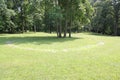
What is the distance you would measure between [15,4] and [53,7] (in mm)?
21053

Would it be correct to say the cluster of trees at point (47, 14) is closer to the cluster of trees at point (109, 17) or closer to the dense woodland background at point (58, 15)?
the dense woodland background at point (58, 15)

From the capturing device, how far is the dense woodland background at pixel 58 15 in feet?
92.7

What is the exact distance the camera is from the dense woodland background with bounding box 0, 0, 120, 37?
92.7 feet

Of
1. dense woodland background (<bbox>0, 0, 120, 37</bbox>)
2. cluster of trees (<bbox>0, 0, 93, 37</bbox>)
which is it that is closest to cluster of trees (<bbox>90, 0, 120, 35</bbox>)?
dense woodland background (<bbox>0, 0, 120, 37</bbox>)

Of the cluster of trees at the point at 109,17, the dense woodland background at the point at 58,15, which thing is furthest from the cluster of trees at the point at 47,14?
the cluster of trees at the point at 109,17

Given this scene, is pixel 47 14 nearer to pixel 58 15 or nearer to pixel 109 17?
pixel 58 15

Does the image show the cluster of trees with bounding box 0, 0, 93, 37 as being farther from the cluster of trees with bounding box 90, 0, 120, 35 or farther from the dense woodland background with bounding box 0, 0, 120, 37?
the cluster of trees with bounding box 90, 0, 120, 35

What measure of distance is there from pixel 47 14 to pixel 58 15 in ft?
22.1

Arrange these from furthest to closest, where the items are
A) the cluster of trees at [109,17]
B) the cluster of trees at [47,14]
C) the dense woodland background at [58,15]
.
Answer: the cluster of trees at [109,17]
the dense woodland background at [58,15]
the cluster of trees at [47,14]

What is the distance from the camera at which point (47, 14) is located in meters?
32.4

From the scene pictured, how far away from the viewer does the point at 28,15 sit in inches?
1869

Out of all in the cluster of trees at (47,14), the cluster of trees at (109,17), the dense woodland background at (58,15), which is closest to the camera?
the cluster of trees at (47,14)

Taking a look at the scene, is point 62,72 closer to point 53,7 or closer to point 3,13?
point 53,7

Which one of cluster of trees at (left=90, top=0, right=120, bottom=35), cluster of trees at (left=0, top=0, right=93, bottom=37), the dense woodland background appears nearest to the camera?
cluster of trees at (left=0, top=0, right=93, bottom=37)
